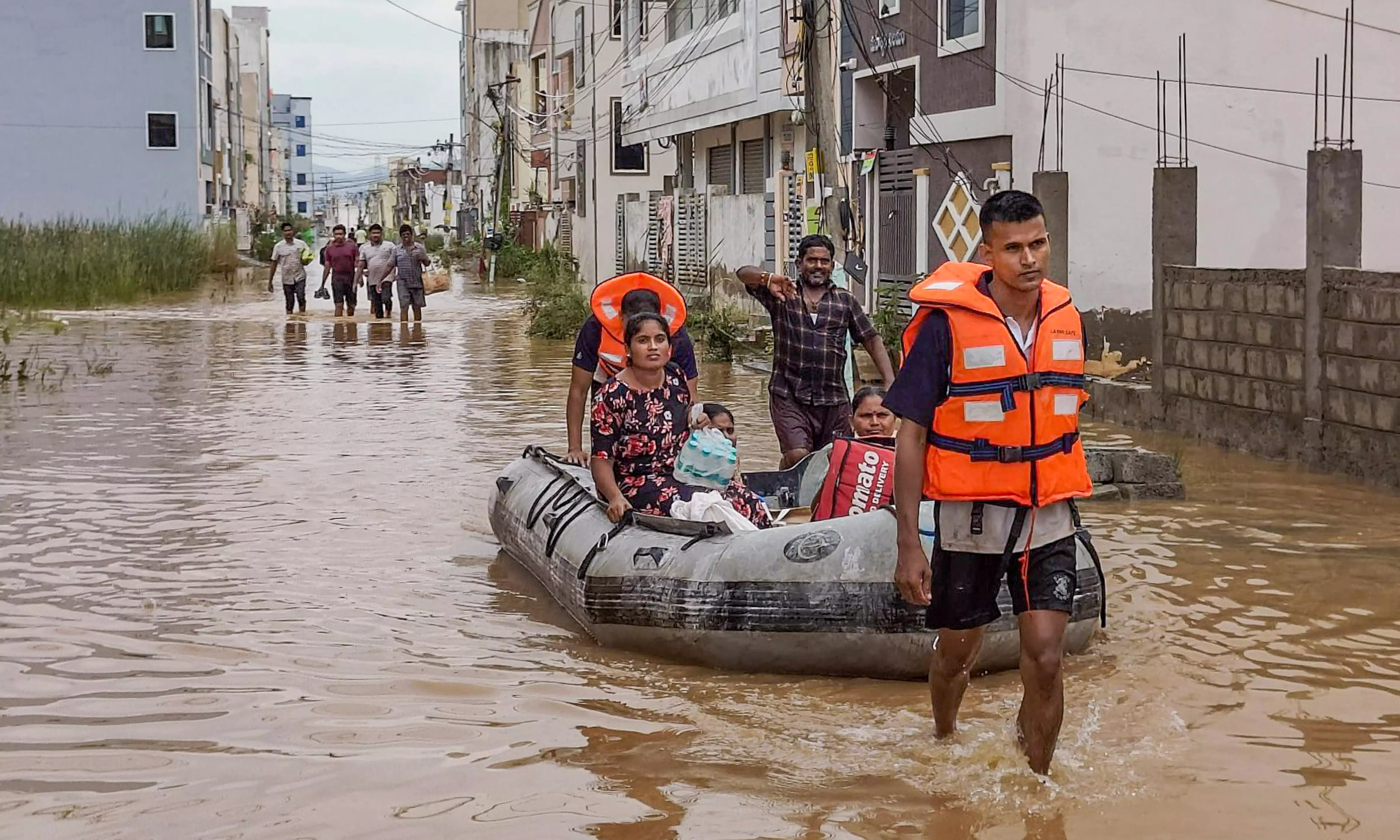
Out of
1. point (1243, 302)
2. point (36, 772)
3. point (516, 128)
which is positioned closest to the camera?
point (36, 772)

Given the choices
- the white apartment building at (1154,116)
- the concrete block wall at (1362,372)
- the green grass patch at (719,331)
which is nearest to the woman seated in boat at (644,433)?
the concrete block wall at (1362,372)

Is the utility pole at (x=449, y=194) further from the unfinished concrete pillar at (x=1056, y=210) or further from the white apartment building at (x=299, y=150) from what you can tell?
the unfinished concrete pillar at (x=1056, y=210)

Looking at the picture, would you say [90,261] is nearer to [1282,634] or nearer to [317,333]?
[317,333]

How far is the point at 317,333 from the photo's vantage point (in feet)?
87.1

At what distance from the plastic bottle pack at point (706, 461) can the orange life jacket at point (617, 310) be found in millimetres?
832

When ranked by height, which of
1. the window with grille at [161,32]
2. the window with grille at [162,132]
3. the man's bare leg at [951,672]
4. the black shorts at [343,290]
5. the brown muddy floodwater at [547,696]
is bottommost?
the brown muddy floodwater at [547,696]

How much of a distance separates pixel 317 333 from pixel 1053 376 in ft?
74.0

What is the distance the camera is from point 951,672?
5570mm

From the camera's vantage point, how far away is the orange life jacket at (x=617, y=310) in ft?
27.8

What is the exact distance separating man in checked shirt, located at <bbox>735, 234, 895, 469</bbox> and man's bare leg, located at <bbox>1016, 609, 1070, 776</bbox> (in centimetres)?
375

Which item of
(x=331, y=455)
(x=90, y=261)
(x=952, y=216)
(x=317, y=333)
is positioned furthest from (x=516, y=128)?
(x=331, y=455)

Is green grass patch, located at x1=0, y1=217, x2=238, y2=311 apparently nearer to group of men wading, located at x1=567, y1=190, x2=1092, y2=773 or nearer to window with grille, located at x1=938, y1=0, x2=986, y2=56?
window with grille, located at x1=938, y1=0, x2=986, y2=56

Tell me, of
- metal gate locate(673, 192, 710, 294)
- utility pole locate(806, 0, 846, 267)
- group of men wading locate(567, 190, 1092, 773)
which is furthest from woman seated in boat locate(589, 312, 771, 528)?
metal gate locate(673, 192, 710, 294)

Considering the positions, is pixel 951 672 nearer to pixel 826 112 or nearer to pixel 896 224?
pixel 826 112
